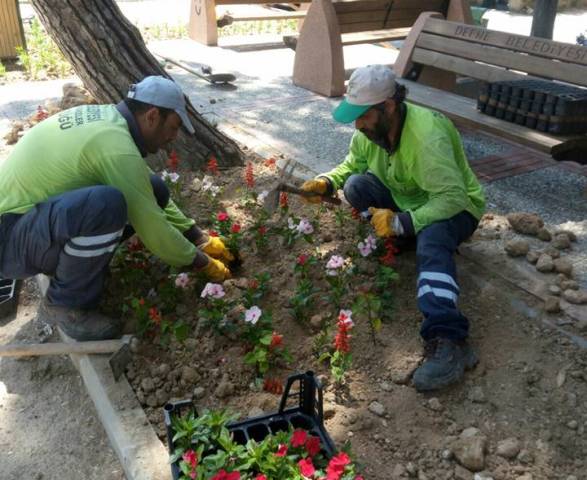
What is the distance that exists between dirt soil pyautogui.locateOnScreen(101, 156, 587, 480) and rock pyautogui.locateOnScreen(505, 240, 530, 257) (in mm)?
247

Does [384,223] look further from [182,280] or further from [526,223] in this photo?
[526,223]

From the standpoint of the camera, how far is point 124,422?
8.50 ft

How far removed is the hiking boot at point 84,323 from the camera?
3070 mm

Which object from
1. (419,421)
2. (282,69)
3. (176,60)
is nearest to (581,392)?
Result: (419,421)

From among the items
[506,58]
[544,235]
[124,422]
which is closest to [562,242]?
[544,235]

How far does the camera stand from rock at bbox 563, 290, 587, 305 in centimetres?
298

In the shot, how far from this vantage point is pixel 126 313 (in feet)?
10.7

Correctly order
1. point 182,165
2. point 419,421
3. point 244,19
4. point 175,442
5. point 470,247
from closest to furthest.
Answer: point 175,442, point 419,421, point 470,247, point 182,165, point 244,19

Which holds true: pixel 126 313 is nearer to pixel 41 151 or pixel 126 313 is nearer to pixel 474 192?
pixel 41 151

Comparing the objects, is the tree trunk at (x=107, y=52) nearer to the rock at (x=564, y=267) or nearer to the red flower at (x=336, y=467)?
the rock at (x=564, y=267)

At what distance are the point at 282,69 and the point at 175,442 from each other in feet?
22.9

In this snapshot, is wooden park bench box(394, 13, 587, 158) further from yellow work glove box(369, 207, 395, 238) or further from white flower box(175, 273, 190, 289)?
white flower box(175, 273, 190, 289)

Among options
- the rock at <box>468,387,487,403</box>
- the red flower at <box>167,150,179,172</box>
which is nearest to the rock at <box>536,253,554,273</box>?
the rock at <box>468,387,487,403</box>

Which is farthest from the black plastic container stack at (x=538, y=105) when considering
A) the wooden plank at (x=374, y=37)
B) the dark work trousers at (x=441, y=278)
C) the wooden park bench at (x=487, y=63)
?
the wooden plank at (x=374, y=37)
